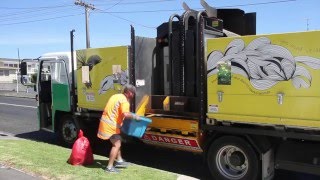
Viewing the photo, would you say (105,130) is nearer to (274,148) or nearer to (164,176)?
(164,176)

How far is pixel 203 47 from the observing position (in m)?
6.71

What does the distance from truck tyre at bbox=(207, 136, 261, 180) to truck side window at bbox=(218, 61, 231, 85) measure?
2.88 feet

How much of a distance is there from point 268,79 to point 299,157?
1158mm

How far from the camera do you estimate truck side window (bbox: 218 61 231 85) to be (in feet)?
20.7

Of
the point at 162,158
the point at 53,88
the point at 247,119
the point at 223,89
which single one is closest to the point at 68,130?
the point at 53,88

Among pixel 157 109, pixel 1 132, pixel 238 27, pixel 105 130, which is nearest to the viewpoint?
pixel 105 130

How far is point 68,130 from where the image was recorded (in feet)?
32.8

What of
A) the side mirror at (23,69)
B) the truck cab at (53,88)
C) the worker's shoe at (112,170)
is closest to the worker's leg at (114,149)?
the worker's shoe at (112,170)

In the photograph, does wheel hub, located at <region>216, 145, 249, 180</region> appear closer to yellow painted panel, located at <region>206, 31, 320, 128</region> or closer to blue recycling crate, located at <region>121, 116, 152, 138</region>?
yellow painted panel, located at <region>206, 31, 320, 128</region>

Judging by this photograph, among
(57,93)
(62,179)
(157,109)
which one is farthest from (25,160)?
(57,93)

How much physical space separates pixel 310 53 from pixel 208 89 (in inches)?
66.5

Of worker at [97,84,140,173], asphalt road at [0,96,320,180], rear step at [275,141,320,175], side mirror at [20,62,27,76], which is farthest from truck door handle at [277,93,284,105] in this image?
side mirror at [20,62,27,76]

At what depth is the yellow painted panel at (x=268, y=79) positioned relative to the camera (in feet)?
18.0

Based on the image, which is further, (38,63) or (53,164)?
(38,63)
